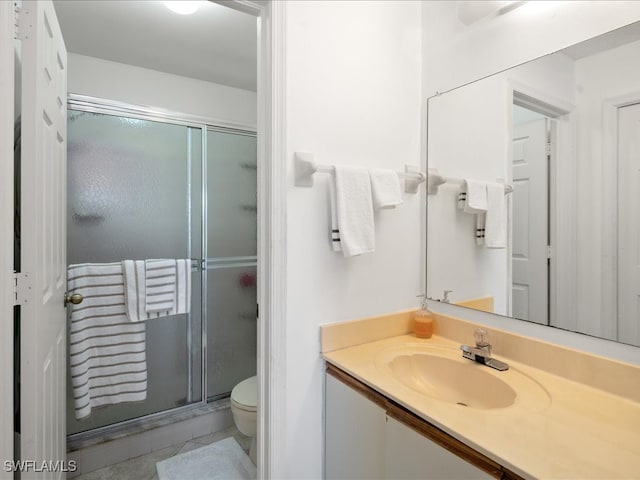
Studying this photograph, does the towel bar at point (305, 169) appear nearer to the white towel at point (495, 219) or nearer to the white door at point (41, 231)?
the white towel at point (495, 219)

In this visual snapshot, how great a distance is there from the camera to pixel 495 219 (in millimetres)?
1287

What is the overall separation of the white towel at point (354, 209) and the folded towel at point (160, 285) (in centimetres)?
136

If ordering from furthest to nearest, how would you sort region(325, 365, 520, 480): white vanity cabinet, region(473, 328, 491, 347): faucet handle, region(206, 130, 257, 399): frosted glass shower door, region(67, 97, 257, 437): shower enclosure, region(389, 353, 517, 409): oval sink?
region(206, 130, 257, 399): frosted glass shower door, region(67, 97, 257, 437): shower enclosure, region(473, 328, 491, 347): faucet handle, region(389, 353, 517, 409): oval sink, region(325, 365, 520, 480): white vanity cabinet

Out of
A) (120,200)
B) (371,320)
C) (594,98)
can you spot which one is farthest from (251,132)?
(594,98)

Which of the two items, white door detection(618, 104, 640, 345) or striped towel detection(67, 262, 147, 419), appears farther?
striped towel detection(67, 262, 147, 419)

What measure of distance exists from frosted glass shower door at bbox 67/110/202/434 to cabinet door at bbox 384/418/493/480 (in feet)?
5.58

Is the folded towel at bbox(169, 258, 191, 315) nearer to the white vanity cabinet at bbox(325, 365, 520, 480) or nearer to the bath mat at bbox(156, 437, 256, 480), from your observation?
the bath mat at bbox(156, 437, 256, 480)

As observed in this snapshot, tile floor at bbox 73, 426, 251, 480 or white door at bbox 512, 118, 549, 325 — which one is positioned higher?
white door at bbox 512, 118, 549, 325

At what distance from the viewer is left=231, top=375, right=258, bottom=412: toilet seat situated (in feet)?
5.48

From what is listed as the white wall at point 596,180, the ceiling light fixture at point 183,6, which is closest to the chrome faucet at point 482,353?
the white wall at point 596,180

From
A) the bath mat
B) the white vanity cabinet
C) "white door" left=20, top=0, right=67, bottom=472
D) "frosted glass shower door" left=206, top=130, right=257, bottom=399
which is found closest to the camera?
the white vanity cabinet

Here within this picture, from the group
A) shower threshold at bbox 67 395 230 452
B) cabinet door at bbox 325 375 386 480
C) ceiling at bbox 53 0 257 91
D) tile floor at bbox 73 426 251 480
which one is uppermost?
ceiling at bbox 53 0 257 91

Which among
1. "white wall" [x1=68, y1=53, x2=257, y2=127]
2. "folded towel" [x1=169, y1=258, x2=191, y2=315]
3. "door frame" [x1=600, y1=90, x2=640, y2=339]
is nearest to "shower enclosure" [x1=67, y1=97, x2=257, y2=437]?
"folded towel" [x1=169, y1=258, x2=191, y2=315]

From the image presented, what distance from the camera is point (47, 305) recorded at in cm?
108
